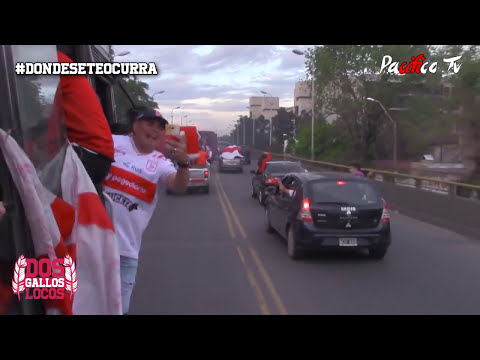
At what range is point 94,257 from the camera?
227 centimetres

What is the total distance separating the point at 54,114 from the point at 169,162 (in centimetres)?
132

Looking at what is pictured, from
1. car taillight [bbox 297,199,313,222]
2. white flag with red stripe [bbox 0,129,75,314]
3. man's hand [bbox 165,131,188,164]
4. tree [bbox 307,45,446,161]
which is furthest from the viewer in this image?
tree [bbox 307,45,446,161]

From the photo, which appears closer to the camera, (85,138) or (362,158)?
(85,138)

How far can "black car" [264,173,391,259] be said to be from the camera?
9.38 m

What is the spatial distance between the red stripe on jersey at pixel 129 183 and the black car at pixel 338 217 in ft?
20.6

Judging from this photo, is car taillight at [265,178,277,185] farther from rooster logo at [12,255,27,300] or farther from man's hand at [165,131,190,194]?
rooster logo at [12,255,27,300]

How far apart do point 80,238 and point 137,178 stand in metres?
1.15

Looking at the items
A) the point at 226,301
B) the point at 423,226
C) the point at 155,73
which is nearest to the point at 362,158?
the point at 423,226

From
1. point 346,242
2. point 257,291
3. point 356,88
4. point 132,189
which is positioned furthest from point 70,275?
point 356,88

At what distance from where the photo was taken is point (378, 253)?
9703 mm

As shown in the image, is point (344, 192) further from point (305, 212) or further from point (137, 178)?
point (137, 178)

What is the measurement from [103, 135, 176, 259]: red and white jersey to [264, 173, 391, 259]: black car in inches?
246

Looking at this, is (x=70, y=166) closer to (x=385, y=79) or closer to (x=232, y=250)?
(x=232, y=250)

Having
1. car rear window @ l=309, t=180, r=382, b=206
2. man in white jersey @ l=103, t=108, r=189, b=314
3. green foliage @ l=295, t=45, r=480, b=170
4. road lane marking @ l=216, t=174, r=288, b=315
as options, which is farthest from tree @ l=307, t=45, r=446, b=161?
man in white jersey @ l=103, t=108, r=189, b=314
